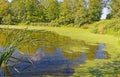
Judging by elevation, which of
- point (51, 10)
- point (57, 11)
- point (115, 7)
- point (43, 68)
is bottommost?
point (43, 68)

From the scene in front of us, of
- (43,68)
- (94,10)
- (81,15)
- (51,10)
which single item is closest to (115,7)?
(94,10)

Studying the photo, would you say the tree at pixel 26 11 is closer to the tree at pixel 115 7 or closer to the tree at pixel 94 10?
the tree at pixel 94 10

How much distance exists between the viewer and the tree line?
4200 cm

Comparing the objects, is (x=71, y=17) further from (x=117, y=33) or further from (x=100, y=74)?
(x=100, y=74)

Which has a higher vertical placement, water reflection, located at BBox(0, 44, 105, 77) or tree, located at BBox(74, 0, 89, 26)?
tree, located at BBox(74, 0, 89, 26)

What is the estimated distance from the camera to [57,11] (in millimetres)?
49031

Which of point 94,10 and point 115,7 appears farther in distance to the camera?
point 94,10

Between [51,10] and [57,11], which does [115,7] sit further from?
[51,10]

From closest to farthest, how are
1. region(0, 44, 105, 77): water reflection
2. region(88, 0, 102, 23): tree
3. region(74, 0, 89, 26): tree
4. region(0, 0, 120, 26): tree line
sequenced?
region(0, 44, 105, 77): water reflection
region(74, 0, 89, 26): tree
region(0, 0, 120, 26): tree line
region(88, 0, 102, 23): tree

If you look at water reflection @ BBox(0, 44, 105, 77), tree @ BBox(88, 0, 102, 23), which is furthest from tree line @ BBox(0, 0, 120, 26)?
water reflection @ BBox(0, 44, 105, 77)

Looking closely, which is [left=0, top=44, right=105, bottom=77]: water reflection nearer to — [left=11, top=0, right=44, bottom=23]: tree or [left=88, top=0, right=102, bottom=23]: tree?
[left=88, top=0, right=102, bottom=23]: tree

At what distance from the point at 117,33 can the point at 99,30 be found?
276cm

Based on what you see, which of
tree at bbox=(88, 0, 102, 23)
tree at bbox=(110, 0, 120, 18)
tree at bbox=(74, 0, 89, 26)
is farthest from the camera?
tree at bbox=(88, 0, 102, 23)

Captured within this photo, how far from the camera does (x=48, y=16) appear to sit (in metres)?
48.6
